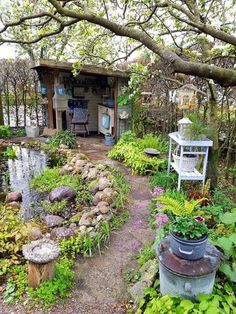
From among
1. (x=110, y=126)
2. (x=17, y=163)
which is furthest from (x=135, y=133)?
(x=17, y=163)

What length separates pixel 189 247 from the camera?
7.79ft

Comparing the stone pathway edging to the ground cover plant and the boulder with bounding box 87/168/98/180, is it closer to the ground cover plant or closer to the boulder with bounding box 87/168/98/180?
the boulder with bounding box 87/168/98/180

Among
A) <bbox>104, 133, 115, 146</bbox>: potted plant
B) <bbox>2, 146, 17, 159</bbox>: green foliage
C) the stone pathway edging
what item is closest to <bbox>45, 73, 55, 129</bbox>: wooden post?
<bbox>104, 133, 115, 146</bbox>: potted plant

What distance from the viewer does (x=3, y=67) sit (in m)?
9.96

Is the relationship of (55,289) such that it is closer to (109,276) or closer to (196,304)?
(109,276)

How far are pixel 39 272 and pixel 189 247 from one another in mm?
1564

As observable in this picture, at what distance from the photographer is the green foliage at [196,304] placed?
2.25 meters

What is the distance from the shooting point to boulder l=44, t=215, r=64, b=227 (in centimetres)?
436

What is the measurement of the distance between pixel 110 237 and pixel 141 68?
12.3 ft

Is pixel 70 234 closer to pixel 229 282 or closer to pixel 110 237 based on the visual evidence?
pixel 110 237

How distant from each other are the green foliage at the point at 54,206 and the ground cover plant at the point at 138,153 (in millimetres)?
1942

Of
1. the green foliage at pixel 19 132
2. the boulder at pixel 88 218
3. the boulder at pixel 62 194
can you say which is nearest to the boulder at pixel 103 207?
the boulder at pixel 88 218

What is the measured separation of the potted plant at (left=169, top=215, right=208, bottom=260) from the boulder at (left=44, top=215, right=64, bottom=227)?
2.34 metres

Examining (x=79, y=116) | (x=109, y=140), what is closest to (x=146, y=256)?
(x=109, y=140)
